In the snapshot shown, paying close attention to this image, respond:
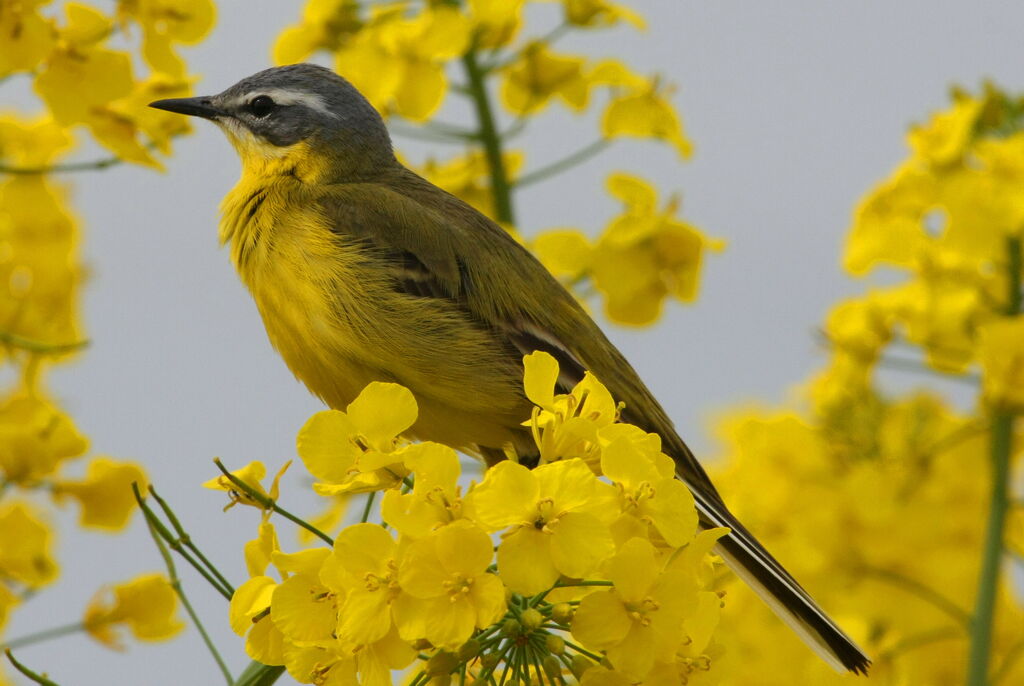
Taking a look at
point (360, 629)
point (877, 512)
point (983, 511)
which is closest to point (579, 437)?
point (360, 629)

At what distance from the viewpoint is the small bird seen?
373 centimetres

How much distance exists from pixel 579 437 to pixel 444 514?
0.27 meters

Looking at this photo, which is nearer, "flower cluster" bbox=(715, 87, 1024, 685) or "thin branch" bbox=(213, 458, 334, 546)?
"thin branch" bbox=(213, 458, 334, 546)

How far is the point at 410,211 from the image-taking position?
4.18m

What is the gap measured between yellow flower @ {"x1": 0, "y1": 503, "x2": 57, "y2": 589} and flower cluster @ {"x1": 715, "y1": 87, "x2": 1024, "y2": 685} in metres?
1.94

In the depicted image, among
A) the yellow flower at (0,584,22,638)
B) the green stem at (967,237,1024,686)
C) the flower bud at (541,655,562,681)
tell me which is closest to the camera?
the flower bud at (541,655,562,681)

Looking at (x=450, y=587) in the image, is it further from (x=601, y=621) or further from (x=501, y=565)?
(x=601, y=621)

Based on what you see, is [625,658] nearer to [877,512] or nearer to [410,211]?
[410,211]

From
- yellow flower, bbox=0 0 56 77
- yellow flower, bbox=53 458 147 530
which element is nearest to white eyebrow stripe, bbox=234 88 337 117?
yellow flower, bbox=0 0 56 77

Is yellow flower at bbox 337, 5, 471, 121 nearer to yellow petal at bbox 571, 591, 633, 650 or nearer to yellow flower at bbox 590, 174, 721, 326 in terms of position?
yellow flower at bbox 590, 174, 721, 326

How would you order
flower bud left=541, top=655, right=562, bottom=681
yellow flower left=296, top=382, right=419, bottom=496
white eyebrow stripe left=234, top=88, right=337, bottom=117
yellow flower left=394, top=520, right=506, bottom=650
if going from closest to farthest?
yellow flower left=394, top=520, right=506, bottom=650
flower bud left=541, top=655, right=562, bottom=681
yellow flower left=296, top=382, right=419, bottom=496
white eyebrow stripe left=234, top=88, right=337, bottom=117

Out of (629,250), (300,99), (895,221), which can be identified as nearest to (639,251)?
(629,250)

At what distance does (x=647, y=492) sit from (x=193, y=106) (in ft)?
9.93

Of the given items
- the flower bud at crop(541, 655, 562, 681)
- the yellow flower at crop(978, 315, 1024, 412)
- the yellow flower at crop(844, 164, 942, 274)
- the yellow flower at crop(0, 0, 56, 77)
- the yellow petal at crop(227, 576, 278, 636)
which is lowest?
the flower bud at crop(541, 655, 562, 681)
